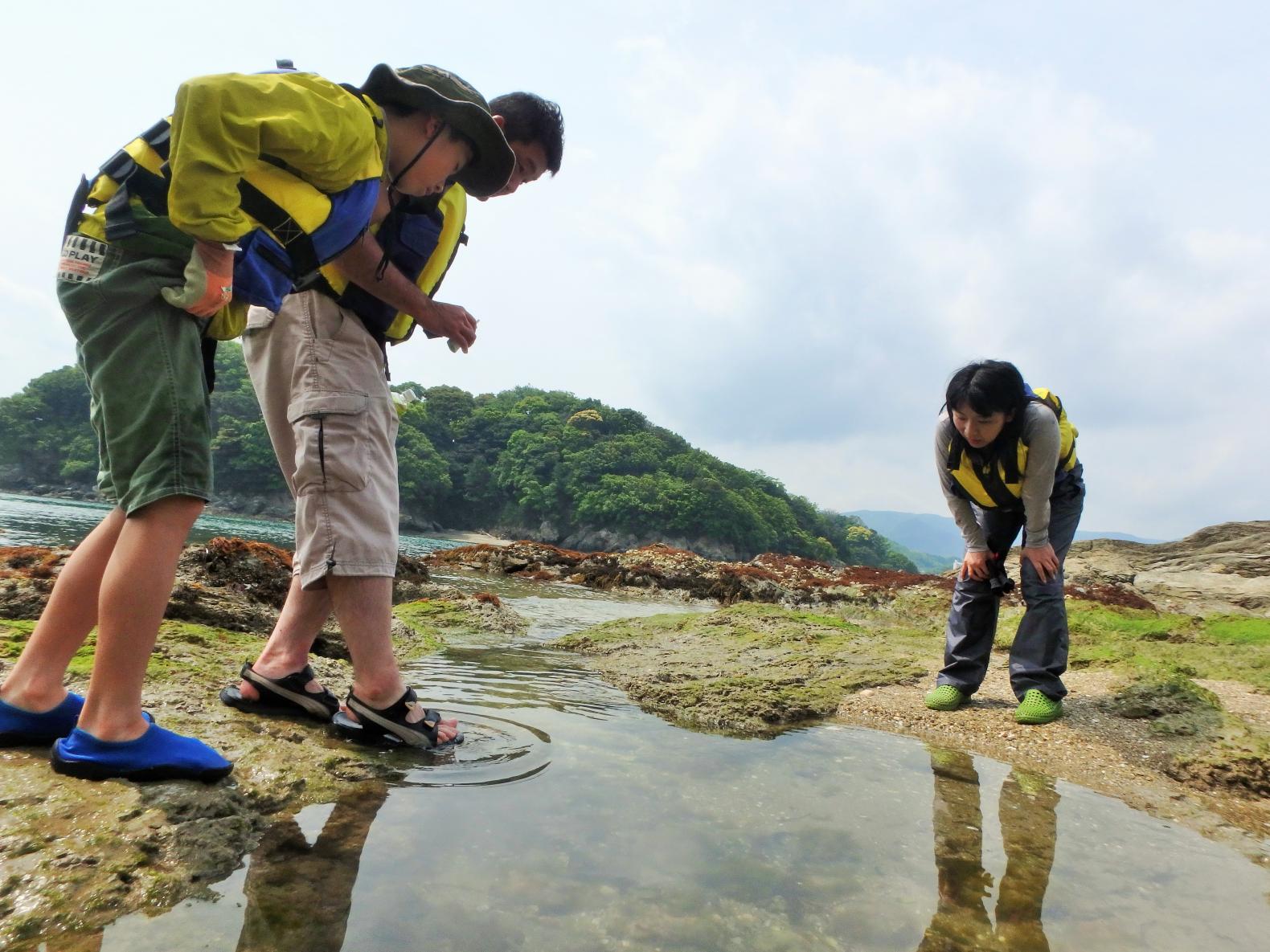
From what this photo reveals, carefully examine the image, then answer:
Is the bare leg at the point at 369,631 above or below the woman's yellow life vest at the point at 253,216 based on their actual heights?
below

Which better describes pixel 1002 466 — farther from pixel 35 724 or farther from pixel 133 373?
pixel 35 724

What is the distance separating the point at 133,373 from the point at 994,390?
10.8ft

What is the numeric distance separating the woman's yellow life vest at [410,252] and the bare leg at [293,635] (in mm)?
917

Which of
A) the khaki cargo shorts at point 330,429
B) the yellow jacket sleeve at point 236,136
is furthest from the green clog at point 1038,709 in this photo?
the yellow jacket sleeve at point 236,136

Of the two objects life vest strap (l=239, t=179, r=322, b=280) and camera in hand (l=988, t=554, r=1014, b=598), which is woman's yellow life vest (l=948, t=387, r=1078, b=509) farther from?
life vest strap (l=239, t=179, r=322, b=280)

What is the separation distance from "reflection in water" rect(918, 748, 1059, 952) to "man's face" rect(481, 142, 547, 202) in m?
2.42

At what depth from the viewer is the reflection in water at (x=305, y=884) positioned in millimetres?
1274

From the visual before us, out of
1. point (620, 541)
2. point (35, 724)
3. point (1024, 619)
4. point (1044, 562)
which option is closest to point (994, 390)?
point (1044, 562)

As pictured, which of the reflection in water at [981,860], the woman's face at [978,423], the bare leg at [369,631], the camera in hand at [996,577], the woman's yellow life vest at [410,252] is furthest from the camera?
the camera in hand at [996,577]

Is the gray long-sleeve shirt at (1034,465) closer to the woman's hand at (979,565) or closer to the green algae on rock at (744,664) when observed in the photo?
the woman's hand at (979,565)

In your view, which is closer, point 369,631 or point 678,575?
point 369,631

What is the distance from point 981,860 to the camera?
6.19 feet

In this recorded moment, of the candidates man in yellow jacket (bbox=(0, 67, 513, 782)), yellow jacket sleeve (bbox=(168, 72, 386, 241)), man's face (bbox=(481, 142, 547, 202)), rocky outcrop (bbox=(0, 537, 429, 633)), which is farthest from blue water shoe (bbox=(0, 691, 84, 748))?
rocky outcrop (bbox=(0, 537, 429, 633))

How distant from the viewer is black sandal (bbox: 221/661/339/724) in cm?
250
